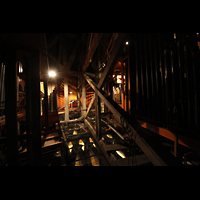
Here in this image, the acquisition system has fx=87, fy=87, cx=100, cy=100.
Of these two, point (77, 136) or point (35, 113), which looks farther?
point (77, 136)

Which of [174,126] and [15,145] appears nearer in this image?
[15,145]

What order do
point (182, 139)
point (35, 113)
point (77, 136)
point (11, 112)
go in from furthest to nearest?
point (77, 136)
point (182, 139)
point (35, 113)
point (11, 112)

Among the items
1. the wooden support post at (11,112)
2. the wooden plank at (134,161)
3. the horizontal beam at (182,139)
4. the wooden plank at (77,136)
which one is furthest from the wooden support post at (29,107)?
the horizontal beam at (182,139)

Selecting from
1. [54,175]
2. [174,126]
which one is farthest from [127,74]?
[54,175]

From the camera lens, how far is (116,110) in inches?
86.3

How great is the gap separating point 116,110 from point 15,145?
217 centimetres

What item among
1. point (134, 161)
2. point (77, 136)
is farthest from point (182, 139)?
point (77, 136)

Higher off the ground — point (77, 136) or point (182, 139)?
point (182, 139)

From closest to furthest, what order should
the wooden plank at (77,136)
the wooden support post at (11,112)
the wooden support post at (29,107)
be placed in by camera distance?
the wooden support post at (11,112)
the wooden support post at (29,107)
the wooden plank at (77,136)

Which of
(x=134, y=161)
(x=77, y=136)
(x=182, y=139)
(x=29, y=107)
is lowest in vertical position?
(x=77, y=136)

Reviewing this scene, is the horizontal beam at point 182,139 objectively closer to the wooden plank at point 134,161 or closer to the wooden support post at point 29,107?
the wooden plank at point 134,161

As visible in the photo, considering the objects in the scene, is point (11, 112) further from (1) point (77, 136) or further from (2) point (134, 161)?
(1) point (77, 136)

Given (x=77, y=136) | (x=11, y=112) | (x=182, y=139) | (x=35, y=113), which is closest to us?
(x=11, y=112)

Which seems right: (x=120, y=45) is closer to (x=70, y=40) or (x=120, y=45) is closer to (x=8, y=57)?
(x=8, y=57)
